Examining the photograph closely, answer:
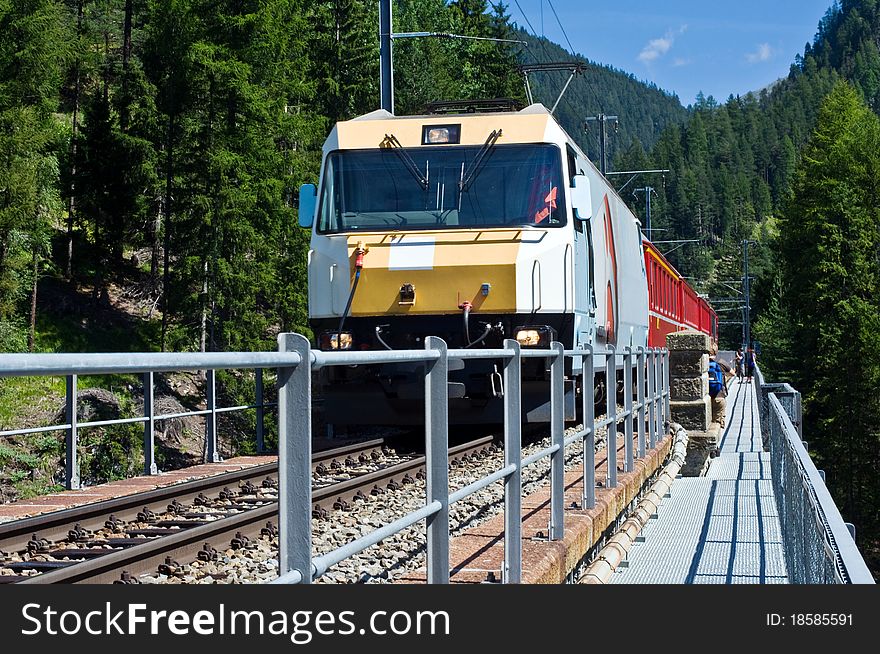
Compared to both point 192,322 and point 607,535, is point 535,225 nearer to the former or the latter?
point 607,535

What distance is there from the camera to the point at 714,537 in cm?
931

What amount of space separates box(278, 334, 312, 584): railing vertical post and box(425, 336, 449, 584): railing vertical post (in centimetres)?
134

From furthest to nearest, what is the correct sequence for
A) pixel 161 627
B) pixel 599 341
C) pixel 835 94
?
pixel 835 94, pixel 599 341, pixel 161 627

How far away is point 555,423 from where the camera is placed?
688 cm

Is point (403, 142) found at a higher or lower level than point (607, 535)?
higher

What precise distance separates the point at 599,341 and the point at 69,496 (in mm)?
6893

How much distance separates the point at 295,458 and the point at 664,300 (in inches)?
937

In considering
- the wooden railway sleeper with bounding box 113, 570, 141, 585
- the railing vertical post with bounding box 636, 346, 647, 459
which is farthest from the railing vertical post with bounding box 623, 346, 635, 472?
the wooden railway sleeper with bounding box 113, 570, 141, 585

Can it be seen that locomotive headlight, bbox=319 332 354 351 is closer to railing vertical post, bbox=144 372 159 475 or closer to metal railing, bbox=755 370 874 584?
railing vertical post, bbox=144 372 159 475

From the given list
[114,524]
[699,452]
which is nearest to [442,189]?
[114,524]

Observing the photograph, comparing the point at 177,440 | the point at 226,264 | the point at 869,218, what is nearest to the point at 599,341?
the point at 177,440

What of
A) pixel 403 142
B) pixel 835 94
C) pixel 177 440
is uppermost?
pixel 835 94

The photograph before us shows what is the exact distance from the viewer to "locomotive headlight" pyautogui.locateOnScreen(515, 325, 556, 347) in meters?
12.0

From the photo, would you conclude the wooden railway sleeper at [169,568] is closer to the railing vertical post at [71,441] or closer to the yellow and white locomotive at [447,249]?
the railing vertical post at [71,441]
